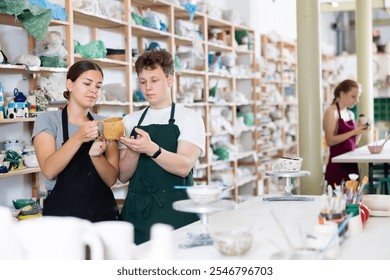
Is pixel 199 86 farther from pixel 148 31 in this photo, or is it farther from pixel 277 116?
pixel 277 116

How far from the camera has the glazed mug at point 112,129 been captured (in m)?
2.69

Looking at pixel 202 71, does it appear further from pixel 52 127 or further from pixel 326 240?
pixel 326 240

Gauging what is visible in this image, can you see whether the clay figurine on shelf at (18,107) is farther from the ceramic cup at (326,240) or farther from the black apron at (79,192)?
the ceramic cup at (326,240)

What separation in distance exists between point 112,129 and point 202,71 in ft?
15.8

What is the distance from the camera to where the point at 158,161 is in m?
2.81

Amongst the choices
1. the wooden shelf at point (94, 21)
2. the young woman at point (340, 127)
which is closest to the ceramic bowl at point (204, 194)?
the wooden shelf at point (94, 21)

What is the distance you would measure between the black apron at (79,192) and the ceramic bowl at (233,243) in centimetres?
102

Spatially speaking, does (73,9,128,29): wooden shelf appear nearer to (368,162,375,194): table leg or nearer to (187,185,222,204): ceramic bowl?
(368,162,375,194): table leg

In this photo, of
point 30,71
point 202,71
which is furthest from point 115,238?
point 202,71

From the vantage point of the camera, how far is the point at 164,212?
2.92 meters

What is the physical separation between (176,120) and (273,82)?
746 centimetres

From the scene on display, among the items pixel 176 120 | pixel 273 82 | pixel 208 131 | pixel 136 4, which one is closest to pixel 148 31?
pixel 136 4

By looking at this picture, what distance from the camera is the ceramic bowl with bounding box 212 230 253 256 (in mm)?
1889

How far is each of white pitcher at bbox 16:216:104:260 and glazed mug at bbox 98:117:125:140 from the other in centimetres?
110
